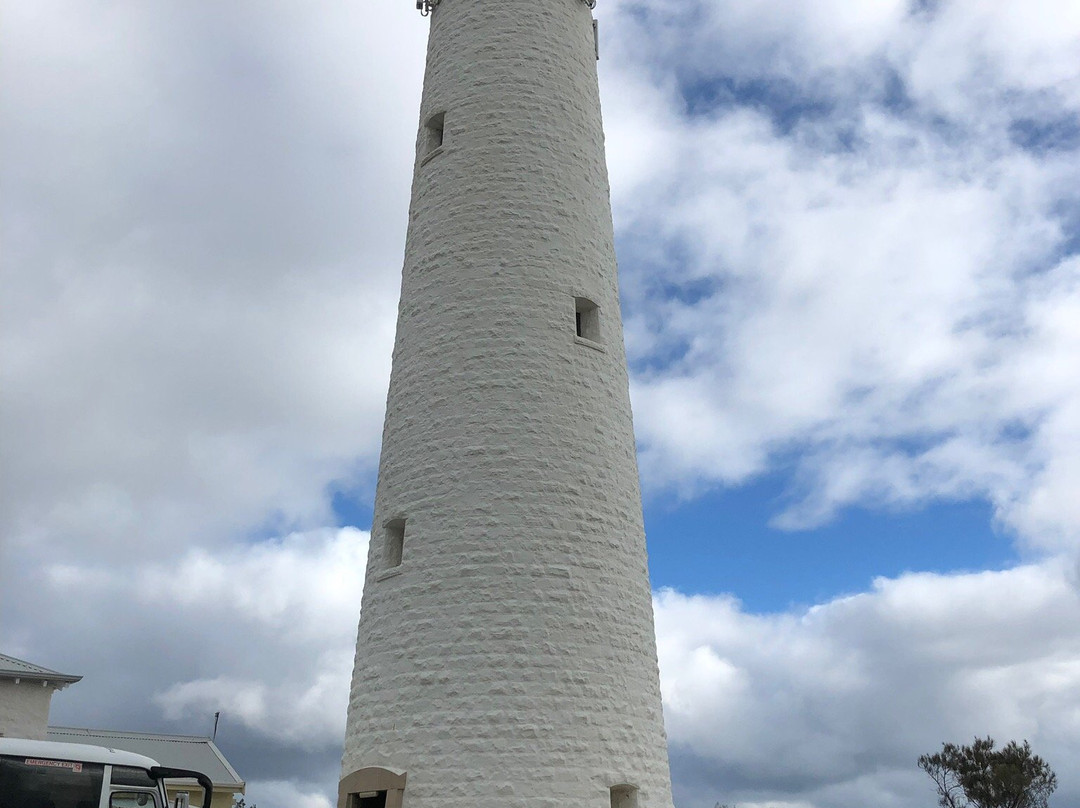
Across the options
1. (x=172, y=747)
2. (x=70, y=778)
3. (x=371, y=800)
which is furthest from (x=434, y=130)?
(x=172, y=747)

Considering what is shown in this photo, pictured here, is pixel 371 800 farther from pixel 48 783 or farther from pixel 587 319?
pixel 587 319

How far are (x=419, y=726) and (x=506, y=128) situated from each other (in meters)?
9.54

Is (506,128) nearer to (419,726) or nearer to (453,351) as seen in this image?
(453,351)

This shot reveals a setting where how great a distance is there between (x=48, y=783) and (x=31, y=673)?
1457cm

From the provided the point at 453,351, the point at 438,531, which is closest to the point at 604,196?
the point at 453,351

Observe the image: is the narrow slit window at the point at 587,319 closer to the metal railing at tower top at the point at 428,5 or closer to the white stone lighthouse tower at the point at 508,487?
the white stone lighthouse tower at the point at 508,487

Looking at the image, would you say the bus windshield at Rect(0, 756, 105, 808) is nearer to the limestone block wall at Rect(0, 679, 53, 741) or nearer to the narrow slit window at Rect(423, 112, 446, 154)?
the narrow slit window at Rect(423, 112, 446, 154)

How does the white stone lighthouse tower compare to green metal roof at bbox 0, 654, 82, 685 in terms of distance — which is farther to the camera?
green metal roof at bbox 0, 654, 82, 685

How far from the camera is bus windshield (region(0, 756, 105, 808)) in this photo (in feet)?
28.8

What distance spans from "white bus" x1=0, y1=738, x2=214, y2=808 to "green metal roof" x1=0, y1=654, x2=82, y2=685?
1417cm

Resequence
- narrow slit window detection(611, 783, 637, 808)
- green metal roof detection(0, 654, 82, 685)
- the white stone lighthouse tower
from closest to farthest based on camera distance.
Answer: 1. the white stone lighthouse tower
2. narrow slit window detection(611, 783, 637, 808)
3. green metal roof detection(0, 654, 82, 685)

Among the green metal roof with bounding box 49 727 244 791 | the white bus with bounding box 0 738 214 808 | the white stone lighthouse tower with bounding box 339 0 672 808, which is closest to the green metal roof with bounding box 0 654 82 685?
the green metal roof with bounding box 49 727 244 791

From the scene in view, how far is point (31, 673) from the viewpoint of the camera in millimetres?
21562

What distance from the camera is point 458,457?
14000mm
